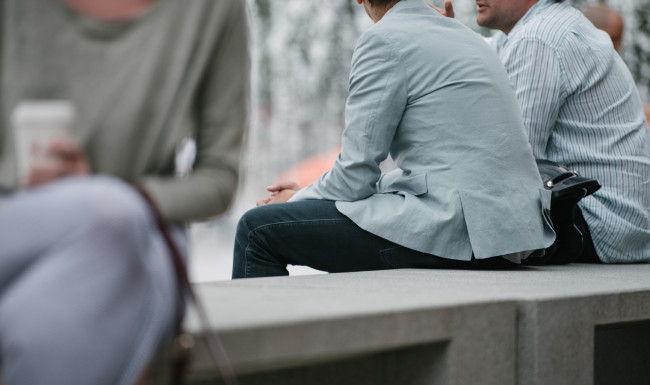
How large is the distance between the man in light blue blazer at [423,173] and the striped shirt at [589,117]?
1.24 ft

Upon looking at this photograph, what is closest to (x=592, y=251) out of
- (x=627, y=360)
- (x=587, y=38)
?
(x=627, y=360)

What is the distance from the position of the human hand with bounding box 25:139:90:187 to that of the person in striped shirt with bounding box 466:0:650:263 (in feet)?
7.46

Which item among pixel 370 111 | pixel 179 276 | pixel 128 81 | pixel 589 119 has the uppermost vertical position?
pixel 128 81

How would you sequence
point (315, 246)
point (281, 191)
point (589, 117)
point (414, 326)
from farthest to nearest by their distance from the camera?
point (281, 191) < point (589, 117) < point (315, 246) < point (414, 326)

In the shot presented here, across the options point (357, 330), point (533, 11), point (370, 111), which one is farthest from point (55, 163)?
point (533, 11)

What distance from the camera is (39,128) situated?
4.49 ft

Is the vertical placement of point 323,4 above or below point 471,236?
below

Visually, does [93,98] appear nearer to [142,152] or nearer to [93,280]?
[142,152]

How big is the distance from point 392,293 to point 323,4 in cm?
899

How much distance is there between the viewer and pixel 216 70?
5.70 feet

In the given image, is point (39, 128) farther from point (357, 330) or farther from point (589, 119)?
point (589, 119)

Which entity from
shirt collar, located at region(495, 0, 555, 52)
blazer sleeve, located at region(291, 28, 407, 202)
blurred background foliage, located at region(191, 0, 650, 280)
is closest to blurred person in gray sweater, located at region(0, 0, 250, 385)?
blazer sleeve, located at region(291, 28, 407, 202)

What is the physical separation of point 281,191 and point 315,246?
0.60 metres

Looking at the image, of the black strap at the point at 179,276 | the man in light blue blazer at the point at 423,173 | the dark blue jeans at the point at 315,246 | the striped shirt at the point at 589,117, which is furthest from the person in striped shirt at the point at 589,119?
the black strap at the point at 179,276
